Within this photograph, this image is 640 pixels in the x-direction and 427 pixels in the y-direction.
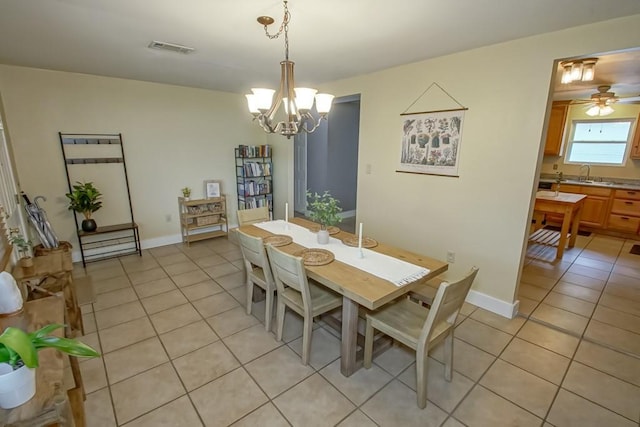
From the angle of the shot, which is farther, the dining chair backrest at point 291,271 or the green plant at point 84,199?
the green plant at point 84,199

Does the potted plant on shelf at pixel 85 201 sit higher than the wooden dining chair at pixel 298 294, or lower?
higher

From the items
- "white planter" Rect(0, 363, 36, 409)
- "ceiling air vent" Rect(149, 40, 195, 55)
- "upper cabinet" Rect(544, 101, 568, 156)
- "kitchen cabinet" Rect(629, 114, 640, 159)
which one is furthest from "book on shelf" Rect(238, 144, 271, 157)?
"kitchen cabinet" Rect(629, 114, 640, 159)

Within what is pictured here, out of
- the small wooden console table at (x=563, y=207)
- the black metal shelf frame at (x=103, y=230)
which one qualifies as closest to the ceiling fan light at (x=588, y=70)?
the small wooden console table at (x=563, y=207)

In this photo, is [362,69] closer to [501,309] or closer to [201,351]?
[501,309]

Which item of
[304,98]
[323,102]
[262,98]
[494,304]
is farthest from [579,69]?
[262,98]

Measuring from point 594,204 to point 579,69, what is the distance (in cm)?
339

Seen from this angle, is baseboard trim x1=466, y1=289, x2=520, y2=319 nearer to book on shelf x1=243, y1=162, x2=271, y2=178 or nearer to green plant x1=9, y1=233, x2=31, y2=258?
book on shelf x1=243, y1=162, x2=271, y2=178

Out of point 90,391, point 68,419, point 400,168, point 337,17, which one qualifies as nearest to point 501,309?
point 400,168

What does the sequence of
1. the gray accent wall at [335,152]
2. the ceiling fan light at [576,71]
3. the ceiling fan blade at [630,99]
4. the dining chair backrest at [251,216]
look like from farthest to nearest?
1. the gray accent wall at [335,152]
2. the ceiling fan blade at [630,99]
3. the dining chair backrest at [251,216]
4. the ceiling fan light at [576,71]

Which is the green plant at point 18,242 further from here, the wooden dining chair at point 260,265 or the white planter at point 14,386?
the white planter at point 14,386

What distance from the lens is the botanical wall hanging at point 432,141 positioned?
2.82 meters

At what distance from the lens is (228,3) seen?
180 cm

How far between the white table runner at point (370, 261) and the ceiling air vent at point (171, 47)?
1.82 meters

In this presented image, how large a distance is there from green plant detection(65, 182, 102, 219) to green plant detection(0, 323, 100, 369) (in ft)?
10.6
